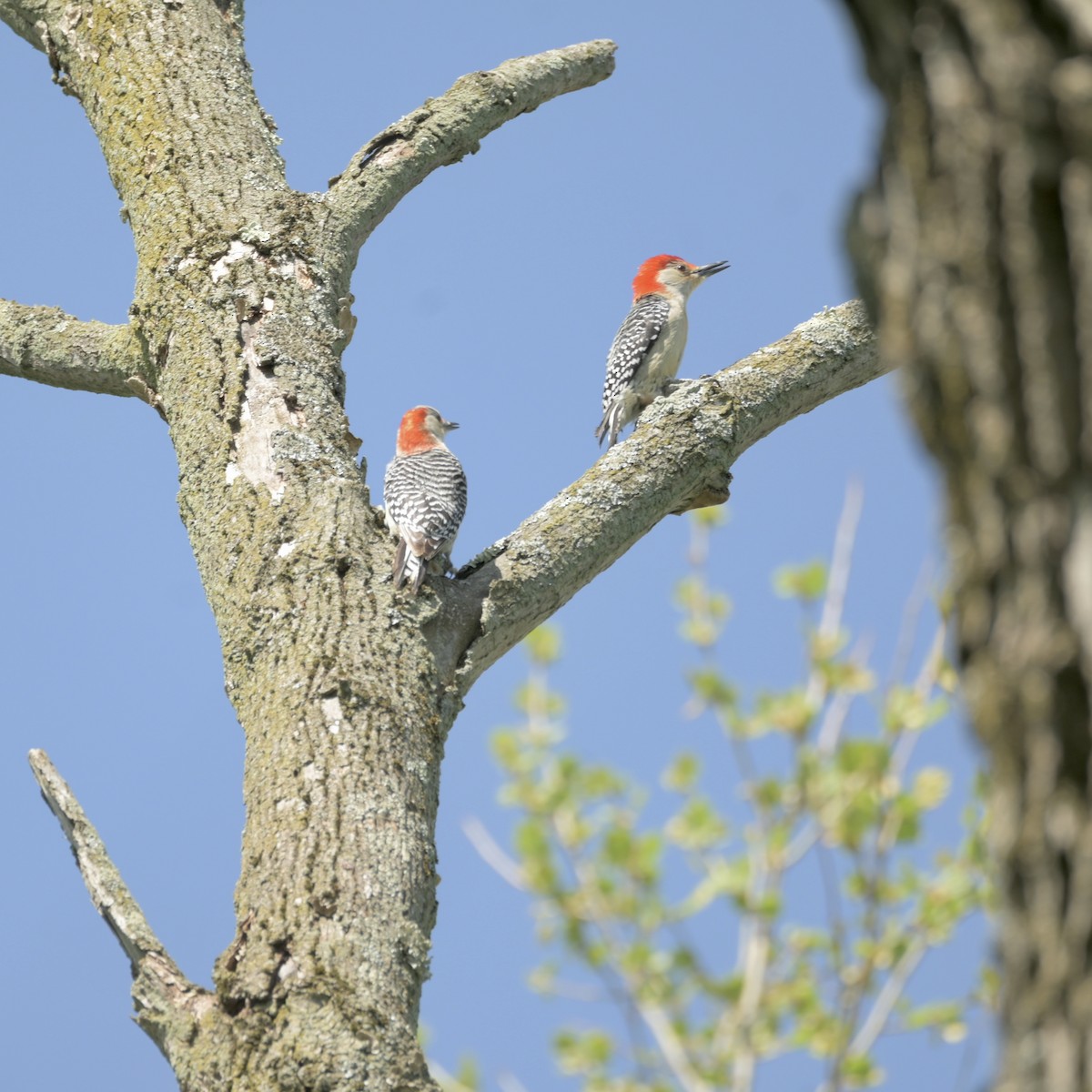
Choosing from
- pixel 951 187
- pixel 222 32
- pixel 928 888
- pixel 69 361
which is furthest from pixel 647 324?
pixel 951 187

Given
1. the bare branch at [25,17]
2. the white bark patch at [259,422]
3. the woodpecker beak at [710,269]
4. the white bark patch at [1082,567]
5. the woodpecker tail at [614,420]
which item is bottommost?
the white bark patch at [1082,567]

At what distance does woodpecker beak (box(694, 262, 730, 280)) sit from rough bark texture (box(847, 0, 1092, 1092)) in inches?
364

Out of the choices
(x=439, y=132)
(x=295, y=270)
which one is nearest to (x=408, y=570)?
(x=295, y=270)

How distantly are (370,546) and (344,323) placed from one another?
1.19 meters

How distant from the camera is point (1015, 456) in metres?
0.98

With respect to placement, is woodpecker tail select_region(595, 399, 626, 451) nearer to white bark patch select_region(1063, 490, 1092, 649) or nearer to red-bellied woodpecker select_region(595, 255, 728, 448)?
red-bellied woodpecker select_region(595, 255, 728, 448)

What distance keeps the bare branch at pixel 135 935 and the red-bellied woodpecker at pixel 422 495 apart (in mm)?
950

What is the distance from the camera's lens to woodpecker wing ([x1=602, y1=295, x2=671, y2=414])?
8.84 meters

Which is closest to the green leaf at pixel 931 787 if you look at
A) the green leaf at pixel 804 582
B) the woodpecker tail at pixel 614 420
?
the green leaf at pixel 804 582

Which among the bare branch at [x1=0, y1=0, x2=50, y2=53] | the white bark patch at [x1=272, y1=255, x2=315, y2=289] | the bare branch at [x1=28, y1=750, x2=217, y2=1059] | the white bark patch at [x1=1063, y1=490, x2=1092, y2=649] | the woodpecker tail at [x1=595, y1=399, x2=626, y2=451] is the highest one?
the woodpecker tail at [x1=595, y1=399, x2=626, y2=451]

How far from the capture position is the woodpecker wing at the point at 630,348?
884cm

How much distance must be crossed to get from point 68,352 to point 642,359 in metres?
5.07

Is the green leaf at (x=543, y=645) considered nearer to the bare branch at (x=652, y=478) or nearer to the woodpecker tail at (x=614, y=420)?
the bare branch at (x=652, y=478)

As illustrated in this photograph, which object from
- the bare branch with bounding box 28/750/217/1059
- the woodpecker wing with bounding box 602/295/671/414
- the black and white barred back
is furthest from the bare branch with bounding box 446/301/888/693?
the woodpecker wing with bounding box 602/295/671/414
